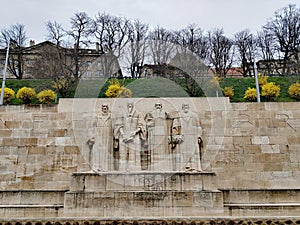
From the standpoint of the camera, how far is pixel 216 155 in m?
14.5

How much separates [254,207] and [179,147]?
144 inches

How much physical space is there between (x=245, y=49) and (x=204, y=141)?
102 ft

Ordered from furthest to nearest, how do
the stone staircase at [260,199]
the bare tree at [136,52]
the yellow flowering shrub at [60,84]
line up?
the yellow flowering shrub at [60,84], the bare tree at [136,52], the stone staircase at [260,199]

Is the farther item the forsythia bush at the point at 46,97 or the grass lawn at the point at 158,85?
the forsythia bush at the point at 46,97

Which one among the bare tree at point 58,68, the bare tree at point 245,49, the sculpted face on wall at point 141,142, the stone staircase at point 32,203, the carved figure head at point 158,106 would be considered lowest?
the stone staircase at point 32,203

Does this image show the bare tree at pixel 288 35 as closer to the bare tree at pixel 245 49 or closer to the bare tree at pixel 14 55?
the bare tree at pixel 245 49

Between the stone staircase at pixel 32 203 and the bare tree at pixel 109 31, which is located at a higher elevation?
the bare tree at pixel 109 31

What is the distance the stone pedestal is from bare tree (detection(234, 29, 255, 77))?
102 feet

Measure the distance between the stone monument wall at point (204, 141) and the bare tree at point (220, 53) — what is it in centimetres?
2453

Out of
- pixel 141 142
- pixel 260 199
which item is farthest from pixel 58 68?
pixel 260 199

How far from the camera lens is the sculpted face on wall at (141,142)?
1266cm

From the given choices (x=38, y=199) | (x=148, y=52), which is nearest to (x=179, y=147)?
(x=38, y=199)

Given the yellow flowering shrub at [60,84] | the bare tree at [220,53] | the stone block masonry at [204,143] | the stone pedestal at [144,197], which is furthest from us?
the bare tree at [220,53]

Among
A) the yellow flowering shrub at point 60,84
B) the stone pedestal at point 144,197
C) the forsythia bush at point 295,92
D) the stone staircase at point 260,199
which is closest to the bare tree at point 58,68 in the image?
the yellow flowering shrub at point 60,84
